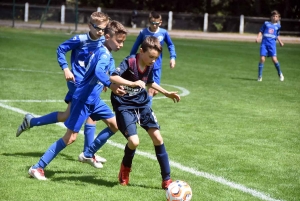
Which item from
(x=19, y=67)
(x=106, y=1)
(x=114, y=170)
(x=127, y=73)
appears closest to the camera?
(x=127, y=73)

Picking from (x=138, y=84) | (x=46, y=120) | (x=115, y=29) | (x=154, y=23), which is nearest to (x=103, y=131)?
(x=46, y=120)

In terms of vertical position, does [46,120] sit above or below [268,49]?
below

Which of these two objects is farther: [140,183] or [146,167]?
[146,167]

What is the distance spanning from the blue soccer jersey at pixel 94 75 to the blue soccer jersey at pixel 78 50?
664mm

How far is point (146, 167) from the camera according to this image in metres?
8.20

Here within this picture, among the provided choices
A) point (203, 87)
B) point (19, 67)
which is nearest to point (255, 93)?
point (203, 87)

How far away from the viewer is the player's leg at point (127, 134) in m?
7.13

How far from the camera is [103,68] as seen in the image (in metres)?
7.23

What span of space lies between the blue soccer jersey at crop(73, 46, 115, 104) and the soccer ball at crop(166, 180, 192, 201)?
4.65ft

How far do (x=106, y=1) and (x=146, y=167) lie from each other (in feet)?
181

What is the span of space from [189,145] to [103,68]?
2.88 metres

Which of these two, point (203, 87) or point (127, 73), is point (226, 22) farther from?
point (127, 73)

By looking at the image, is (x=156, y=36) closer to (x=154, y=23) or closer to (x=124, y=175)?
(x=154, y=23)

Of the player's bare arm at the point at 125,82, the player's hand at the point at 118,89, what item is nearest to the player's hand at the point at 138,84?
the player's bare arm at the point at 125,82
